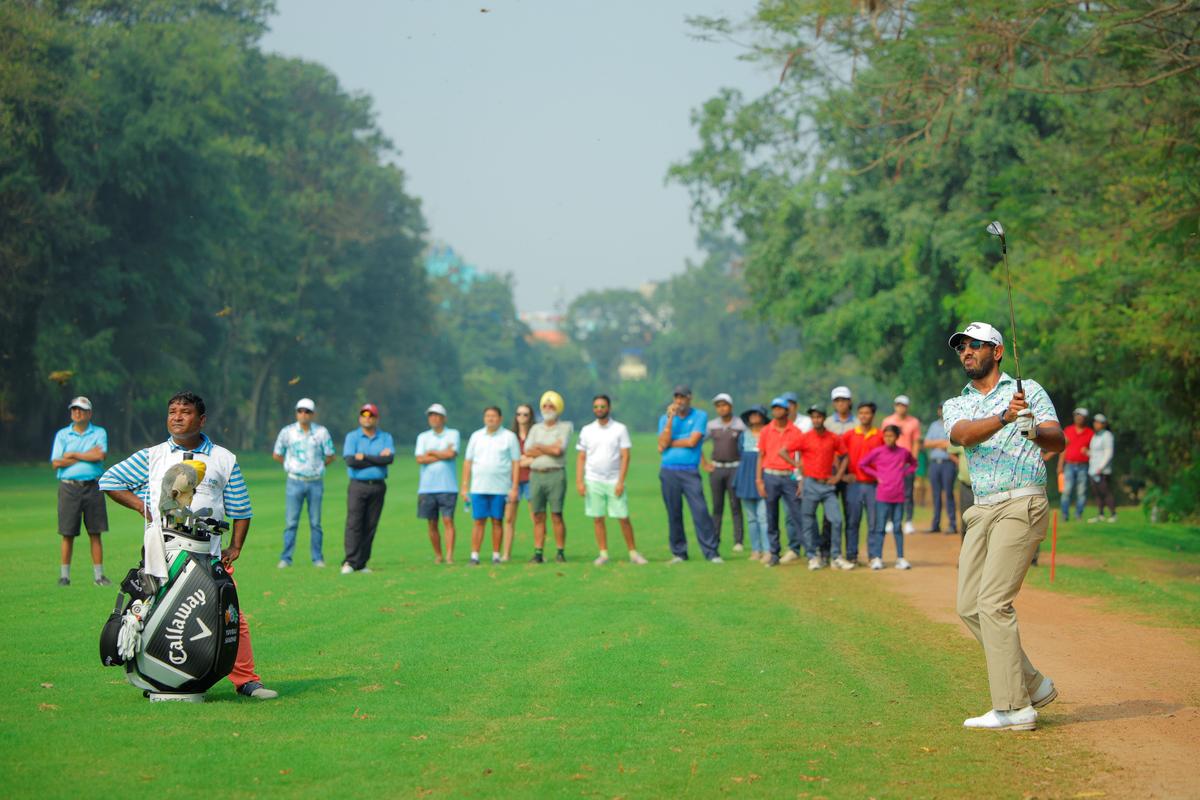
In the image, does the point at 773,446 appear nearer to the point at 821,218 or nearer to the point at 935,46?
the point at 935,46

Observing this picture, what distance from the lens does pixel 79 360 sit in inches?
1833

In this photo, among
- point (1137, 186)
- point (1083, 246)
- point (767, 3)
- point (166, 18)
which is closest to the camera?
point (767, 3)

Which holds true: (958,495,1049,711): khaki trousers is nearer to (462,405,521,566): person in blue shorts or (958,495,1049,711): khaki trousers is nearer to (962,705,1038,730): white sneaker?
(962,705,1038,730): white sneaker

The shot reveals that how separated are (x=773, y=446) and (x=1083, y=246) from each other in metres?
12.6

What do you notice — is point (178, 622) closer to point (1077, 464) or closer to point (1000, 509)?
point (1000, 509)

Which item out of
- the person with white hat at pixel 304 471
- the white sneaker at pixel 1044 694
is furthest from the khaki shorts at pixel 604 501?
the white sneaker at pixel 1044 694

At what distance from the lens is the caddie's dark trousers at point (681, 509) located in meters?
18.7

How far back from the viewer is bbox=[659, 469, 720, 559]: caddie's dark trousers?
18.7 m

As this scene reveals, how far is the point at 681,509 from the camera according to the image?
18906 mm

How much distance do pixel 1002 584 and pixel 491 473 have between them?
35.1ft

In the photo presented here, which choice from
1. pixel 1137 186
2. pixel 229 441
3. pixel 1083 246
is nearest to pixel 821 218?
pixel 1083 246

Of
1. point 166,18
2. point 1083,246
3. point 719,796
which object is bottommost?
point 719,796

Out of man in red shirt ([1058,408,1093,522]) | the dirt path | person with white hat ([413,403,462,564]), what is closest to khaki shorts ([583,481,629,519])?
person with white hat ([413,403,462,564])

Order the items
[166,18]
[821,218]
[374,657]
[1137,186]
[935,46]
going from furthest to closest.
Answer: [166,18], [821,218], [1137,186], [935,46], [374,657]
